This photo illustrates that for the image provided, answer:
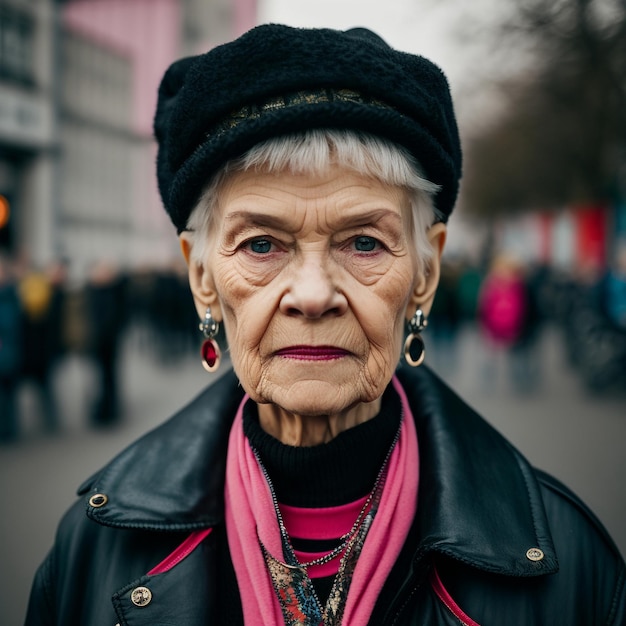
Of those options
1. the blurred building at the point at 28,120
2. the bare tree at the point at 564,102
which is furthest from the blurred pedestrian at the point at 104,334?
the blurred building at the point at 28,120

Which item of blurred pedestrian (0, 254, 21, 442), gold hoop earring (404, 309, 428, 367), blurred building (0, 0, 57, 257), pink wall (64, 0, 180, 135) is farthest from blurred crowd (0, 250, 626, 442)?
pink wall (64, 0, 180, 135)

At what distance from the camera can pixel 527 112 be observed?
1984 cm

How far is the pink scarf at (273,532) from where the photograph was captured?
1.48m

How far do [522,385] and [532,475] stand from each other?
818cm

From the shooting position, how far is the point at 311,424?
1635 millimetres

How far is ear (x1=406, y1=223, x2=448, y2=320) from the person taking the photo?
1.68m

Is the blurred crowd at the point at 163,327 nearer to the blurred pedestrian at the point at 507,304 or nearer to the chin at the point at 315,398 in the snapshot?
the blurred pedestrian at the point at 507,304

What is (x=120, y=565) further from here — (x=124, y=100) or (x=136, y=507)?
(x=124, y=100)

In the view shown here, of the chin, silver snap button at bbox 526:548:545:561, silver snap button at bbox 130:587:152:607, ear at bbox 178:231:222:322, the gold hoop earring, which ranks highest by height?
ear at bbox 178:231:222:322

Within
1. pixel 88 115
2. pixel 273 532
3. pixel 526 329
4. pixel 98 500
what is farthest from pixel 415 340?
pixel 88 115

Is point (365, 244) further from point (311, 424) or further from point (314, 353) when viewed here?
point (311, 424)

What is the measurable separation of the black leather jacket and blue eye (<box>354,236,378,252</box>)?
0.55 metres

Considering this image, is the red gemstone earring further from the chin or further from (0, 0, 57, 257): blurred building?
(0, 0, 57, 257): blurred building

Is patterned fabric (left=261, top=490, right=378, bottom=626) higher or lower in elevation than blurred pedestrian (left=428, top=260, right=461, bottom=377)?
lower
